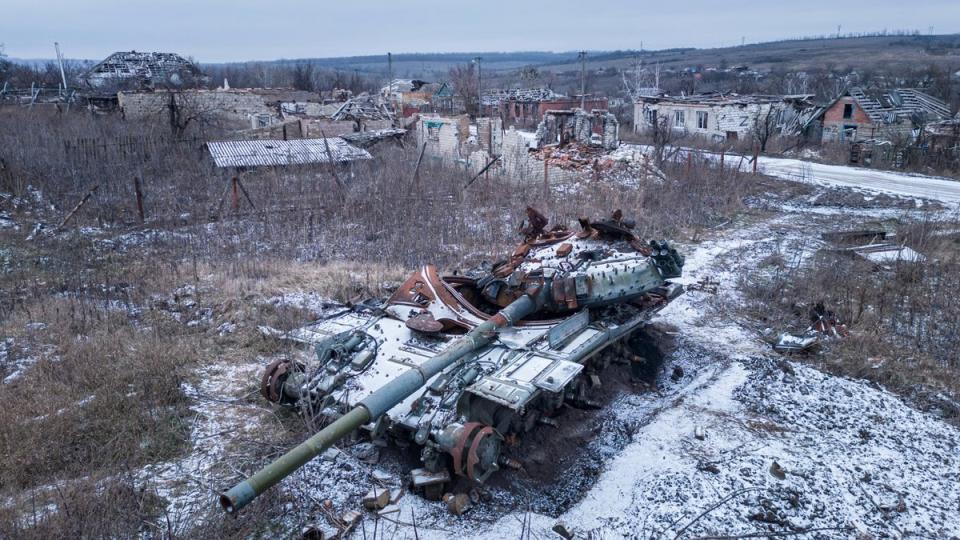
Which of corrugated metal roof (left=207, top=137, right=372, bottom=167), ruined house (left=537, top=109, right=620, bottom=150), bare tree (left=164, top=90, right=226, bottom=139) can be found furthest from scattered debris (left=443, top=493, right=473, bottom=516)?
bare tree (left=164, top=90, right=226, bottom=139)

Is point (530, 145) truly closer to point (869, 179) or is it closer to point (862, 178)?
point (862, 178)

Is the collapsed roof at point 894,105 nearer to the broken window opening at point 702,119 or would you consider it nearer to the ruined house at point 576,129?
the broken window opening at point 702,119

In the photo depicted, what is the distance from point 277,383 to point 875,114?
31.1 meters

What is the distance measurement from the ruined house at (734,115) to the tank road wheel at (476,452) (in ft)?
92.4

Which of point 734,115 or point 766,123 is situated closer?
point 766,123

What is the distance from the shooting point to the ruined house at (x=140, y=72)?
34.1 metres

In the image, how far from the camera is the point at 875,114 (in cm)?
2828

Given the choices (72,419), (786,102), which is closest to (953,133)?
(786,102)

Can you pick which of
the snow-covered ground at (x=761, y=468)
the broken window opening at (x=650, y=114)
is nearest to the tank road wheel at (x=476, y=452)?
the snow-covered ground at (x=761, y=468)

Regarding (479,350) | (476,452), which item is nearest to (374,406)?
(476,452)

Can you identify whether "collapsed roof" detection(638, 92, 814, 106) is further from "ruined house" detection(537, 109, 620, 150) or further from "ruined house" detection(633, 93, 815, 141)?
"ruined house" detection(537, 109, 620, 150)

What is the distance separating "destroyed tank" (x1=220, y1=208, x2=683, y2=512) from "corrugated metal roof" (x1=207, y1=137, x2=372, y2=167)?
40.7 feet

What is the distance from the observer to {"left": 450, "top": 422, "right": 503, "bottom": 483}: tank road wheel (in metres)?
4.36

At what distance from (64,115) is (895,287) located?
2823cm
